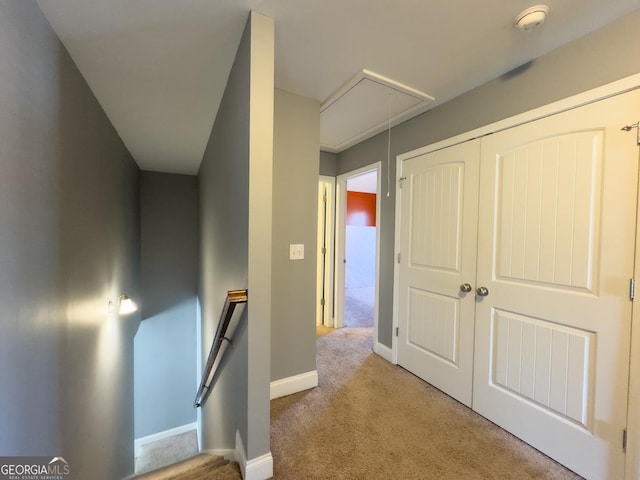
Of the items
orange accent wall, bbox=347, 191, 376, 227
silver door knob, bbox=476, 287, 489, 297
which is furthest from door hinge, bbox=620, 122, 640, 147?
orange accent wall, bbox=347, 191, 376, 227

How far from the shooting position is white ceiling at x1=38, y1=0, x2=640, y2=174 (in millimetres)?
1239

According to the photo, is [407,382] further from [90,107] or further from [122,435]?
[90,107]

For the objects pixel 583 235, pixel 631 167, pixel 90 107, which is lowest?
pixel 583 235

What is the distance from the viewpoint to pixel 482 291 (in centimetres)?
185

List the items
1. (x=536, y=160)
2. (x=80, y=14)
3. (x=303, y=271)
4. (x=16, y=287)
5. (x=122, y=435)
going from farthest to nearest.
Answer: (x=122, y=435), (x=303, y=271), (x=536, y=160), (x=80, y=14), (x=16, y=287)

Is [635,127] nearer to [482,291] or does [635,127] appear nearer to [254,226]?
[482,291]

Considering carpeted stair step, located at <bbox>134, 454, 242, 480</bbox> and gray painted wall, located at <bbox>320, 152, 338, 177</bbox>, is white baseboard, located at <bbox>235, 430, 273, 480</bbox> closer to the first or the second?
carpeted stair step, located at <bbox>134, 454, 242, 480</bbox>

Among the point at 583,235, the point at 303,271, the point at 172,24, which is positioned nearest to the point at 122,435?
the point at 303,271

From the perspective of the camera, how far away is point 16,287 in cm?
97

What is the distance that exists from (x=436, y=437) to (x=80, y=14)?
2966 millimetres

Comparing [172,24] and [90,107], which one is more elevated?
[172,24]

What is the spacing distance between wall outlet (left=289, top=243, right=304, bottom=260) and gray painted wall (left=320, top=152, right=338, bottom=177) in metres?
1.57

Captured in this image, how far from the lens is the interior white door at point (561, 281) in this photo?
130cm

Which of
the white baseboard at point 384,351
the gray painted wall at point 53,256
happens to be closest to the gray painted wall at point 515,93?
the white baseboard at point 384,351
